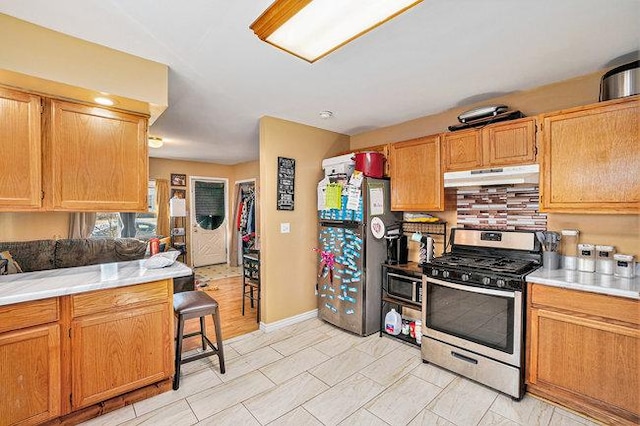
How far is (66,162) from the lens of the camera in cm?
189

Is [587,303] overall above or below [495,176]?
below

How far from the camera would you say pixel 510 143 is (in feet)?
7.72

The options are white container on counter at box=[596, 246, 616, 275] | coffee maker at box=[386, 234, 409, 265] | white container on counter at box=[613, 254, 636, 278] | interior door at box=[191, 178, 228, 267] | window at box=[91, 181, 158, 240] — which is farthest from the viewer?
interior door at box=[191, 178, 228, 267]

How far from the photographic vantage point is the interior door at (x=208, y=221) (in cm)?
641

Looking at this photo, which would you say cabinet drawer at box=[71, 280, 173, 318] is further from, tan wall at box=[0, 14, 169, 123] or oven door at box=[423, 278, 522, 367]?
oven door at box=[423, 278, 522, 367]

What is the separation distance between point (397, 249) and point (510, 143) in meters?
1.45

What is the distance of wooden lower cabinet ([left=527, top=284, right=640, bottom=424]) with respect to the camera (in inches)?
67.5

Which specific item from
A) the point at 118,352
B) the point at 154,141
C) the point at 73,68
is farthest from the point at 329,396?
the point at 154,141

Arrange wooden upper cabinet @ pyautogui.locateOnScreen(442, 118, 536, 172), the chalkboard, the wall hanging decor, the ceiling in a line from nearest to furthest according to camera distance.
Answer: the ceiling → wooden upper cabinet @ pyautogui.locateOnScreen(442, 118, 536, 172) → the chalkboard → the wall hanging decor

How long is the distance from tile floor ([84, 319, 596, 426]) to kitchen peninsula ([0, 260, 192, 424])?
207 millimetres

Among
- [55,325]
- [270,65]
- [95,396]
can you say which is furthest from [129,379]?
[270,65]

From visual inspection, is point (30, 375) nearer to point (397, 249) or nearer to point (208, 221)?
point (397, 249)

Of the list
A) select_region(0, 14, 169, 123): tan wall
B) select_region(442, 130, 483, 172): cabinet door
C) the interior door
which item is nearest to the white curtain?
select_region(0, 14, 169, 123): tan wall

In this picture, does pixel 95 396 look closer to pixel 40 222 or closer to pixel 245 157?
pixel 40 222
